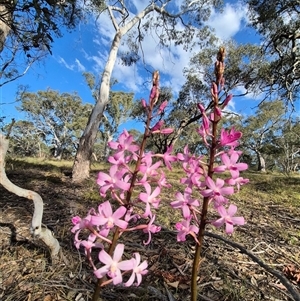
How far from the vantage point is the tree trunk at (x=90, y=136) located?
6.49 meters

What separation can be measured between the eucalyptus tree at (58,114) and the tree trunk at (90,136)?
23817 millimetres

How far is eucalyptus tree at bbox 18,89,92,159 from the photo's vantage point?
31.2 meters

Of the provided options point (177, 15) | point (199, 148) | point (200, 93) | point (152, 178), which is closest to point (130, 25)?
point (177, 15)

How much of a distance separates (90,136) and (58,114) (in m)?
Result: 28.2

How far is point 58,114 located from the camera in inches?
1305

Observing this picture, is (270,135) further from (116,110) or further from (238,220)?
(238,220)

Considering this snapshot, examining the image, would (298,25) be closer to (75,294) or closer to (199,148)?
(75,294)

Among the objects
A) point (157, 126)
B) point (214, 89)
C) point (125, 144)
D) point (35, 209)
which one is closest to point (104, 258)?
point (125, 144)

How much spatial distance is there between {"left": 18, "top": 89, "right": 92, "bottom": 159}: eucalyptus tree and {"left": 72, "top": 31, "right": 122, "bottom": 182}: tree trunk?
2382 centimetres

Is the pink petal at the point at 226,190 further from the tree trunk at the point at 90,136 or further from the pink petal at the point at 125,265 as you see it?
the tree trunk at the point at 90,136

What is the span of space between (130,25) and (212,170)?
335 inches

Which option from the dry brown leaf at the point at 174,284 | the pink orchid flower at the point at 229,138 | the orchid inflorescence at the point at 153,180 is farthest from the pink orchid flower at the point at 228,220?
the dry brown leaf at the point at 174,284

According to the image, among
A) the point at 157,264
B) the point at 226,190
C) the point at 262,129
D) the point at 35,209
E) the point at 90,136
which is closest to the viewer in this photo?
the point at 226,190

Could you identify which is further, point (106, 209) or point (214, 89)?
point (214, 89)
